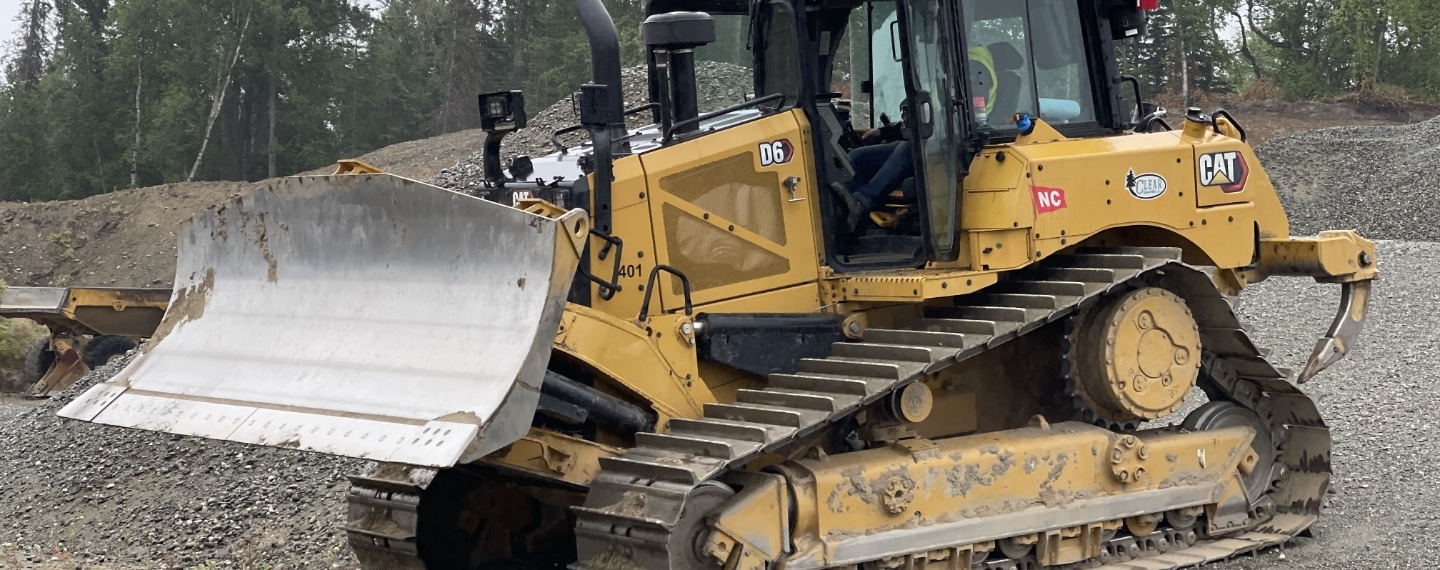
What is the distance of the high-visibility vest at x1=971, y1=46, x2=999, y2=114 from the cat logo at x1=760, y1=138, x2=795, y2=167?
3.11 feet

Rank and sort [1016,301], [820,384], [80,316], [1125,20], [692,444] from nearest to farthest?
[692,444] → [820,384] → [1016,301] → [1125,20] → [80,316]

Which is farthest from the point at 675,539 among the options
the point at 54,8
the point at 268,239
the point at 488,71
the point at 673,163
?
the point at 54,8

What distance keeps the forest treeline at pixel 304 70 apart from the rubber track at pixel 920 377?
92.7 ft

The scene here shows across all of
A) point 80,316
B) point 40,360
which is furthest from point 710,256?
point 40,360

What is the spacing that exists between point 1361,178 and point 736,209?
19063 mm

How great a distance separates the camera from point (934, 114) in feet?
22.8

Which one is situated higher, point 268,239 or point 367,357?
point 268,239

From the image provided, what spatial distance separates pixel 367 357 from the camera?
5.88 m

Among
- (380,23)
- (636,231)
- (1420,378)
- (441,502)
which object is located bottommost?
(1420,378)

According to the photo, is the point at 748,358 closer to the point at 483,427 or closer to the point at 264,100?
the point at 483,427

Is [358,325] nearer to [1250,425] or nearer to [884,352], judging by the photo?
[884,352]

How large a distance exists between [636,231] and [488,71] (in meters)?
35.8

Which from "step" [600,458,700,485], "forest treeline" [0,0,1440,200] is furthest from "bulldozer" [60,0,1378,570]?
"forest treeline" [0,0,1440,200]

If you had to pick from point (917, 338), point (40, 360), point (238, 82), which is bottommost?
point (40, 360)
